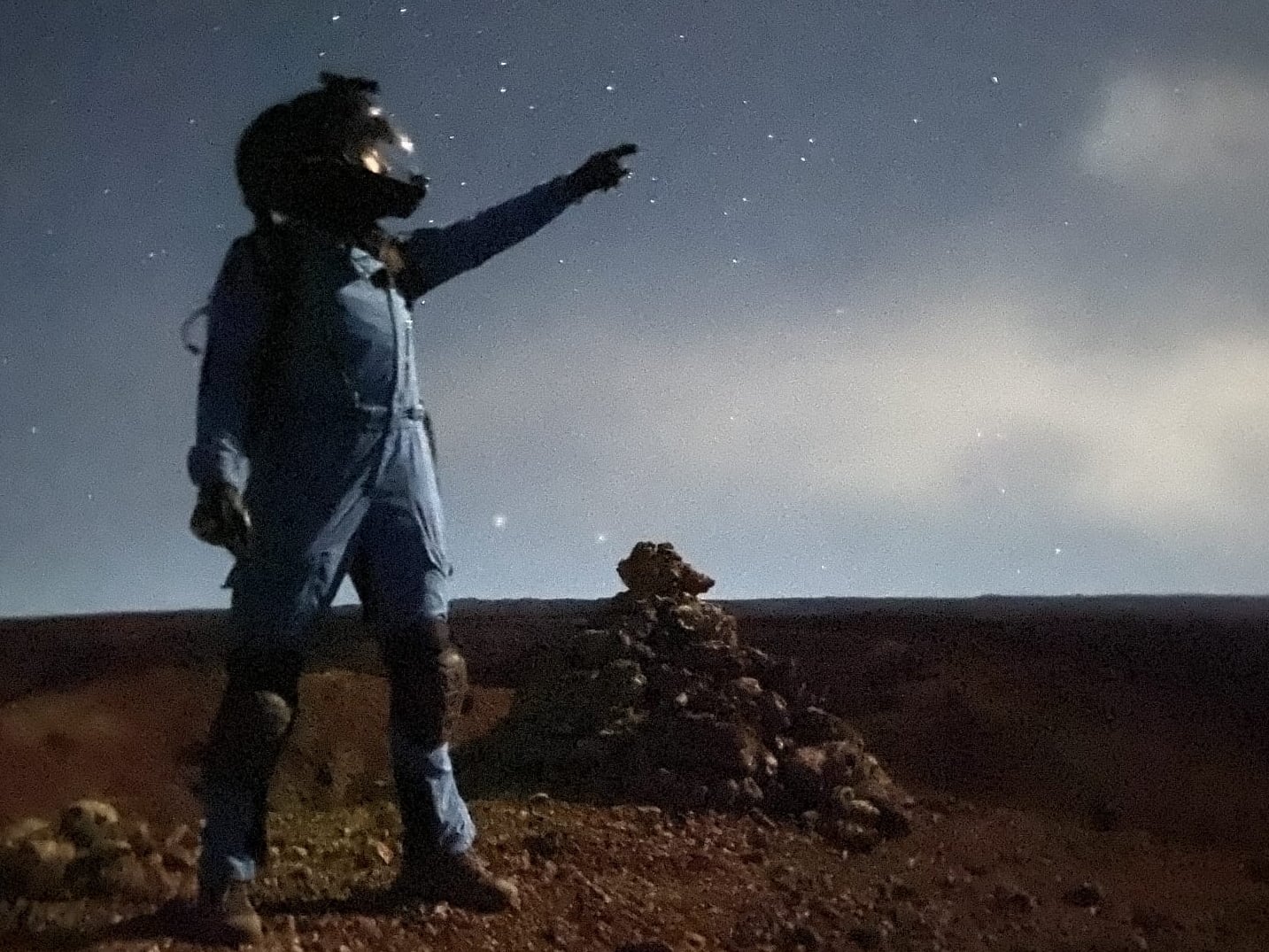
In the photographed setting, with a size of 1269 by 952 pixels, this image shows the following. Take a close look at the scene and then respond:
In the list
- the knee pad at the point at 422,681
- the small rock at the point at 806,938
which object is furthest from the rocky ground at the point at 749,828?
the knee pad at the point at 422,681

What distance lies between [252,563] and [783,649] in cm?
358

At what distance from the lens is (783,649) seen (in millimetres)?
4922

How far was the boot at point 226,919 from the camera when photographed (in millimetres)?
1498

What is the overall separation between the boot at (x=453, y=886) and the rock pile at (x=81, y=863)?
347 millimetres

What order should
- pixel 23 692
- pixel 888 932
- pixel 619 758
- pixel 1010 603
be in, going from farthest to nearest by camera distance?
pixel 1010 603 < pixel 23 692 < pixel 619 758 < pixel 888 932

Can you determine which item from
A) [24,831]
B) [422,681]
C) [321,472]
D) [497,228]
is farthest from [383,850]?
[497,228]

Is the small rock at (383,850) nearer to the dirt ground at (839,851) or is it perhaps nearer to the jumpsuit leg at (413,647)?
the dirt ground at (839,851)

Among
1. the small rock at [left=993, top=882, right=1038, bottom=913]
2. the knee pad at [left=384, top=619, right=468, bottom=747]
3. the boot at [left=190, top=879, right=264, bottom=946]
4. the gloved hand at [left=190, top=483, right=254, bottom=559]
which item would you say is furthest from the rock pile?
the small rock at [left=993, top=882, right=1038, bottom=913]

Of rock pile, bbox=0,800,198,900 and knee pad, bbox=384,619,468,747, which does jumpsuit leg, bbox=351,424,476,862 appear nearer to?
knee pad, bbox=384,619,468,747

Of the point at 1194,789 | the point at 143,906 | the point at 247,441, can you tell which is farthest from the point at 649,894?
the point at 1194,789

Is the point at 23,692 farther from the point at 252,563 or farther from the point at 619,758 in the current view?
the point at 252,563

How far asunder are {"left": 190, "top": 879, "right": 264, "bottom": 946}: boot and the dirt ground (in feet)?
0.11

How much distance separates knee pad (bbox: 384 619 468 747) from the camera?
1710 mm

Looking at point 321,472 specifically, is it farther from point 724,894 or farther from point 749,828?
point 749,828
